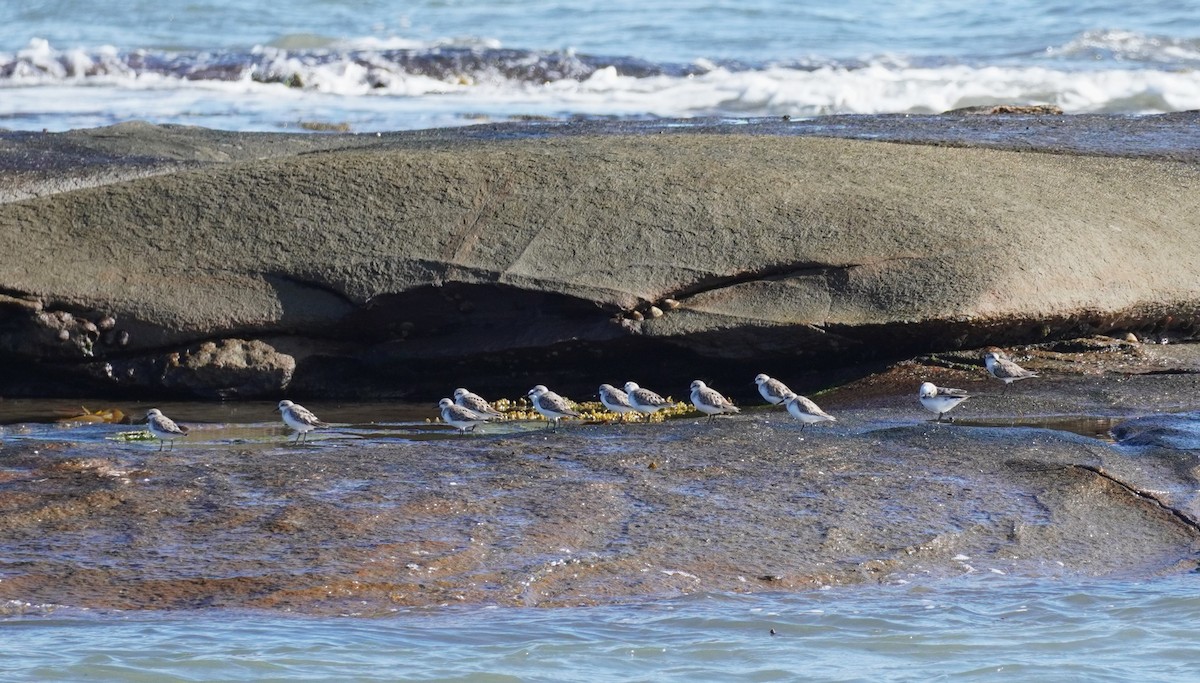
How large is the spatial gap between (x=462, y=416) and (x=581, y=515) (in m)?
2.35

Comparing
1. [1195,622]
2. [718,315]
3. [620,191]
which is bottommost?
[1195,622]

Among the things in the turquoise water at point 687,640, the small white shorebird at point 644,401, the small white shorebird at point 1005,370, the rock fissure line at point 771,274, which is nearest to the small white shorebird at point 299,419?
the small white shorebird at point 644,401

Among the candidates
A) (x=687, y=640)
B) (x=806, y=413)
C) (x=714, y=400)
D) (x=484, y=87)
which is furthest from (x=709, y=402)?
(x=484, y=87)

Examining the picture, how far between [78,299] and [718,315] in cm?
389

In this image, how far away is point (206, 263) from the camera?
31.4 feet

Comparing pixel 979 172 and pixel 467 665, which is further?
pixel 979 172

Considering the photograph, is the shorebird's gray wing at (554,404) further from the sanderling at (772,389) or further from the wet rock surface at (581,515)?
the sanderling at (772,389)

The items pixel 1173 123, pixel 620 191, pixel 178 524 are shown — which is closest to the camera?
pixel 178 524

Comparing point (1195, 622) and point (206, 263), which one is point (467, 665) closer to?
point (1195, 622)

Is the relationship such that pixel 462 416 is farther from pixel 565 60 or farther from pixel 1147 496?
pixel 565 60

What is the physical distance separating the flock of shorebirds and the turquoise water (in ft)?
Result: 7.68

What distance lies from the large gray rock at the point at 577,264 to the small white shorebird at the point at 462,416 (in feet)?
2.89

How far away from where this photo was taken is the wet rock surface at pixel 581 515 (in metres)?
5.76

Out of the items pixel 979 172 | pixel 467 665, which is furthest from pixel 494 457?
pixel 979 172
